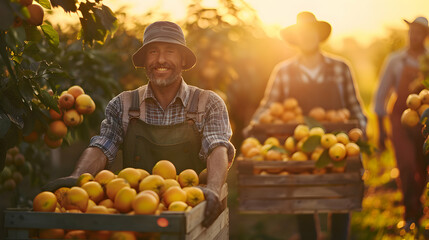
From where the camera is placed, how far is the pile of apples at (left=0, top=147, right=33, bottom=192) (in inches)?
170

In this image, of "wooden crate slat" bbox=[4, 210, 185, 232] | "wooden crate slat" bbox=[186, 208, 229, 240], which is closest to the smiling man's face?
"wooden crate slat" bbox=[186, 208, 229, 240]

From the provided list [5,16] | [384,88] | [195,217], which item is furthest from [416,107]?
[384,88]

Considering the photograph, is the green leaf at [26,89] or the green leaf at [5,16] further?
the green leaf at [26,89]

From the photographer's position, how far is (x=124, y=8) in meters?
5.99

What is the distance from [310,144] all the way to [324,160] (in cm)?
18

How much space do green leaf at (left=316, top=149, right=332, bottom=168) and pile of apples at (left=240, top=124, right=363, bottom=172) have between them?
0.8 inches

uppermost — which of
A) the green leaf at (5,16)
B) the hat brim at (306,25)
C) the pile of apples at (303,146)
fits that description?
the hat brim at (306,25)

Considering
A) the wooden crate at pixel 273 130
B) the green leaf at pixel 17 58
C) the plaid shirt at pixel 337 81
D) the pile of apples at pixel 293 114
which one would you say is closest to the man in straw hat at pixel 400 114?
the plaid shirt at pixel 337 81

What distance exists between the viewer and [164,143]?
3.03 meters

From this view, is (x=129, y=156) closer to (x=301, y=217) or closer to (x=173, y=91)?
(x=173, y=91)

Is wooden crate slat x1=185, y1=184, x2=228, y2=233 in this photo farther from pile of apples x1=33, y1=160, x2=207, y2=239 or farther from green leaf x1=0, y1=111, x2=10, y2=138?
green leaf x1=0, y1=111, x2=10, y2=138

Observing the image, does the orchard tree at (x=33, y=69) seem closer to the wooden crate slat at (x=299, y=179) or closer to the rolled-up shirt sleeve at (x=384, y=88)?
the wooden crate slat at (x=299, y=179)

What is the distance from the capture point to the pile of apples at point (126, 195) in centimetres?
225

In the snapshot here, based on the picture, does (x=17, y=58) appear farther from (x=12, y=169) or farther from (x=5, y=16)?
(x=12, y=169)
